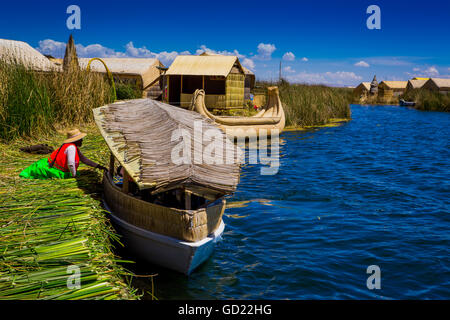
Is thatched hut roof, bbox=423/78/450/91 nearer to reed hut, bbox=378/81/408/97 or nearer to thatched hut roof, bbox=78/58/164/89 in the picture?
reed hut, bbox=378/81/408/97

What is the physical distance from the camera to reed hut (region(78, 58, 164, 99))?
24016 mm

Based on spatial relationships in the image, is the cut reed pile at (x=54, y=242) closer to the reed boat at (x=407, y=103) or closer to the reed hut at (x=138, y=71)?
the reed hut at (x=138, y=71)

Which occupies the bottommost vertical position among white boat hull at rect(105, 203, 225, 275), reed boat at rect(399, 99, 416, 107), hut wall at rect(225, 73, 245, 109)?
white boat hull at rect(105, 203, 225, 275)

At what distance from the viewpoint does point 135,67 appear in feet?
80.5

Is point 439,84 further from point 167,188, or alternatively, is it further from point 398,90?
point 167,188

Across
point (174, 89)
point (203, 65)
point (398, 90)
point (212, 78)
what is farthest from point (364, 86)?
point (203, 65)

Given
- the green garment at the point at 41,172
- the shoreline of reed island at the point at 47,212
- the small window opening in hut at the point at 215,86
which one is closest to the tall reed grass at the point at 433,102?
the small window opening in hut at the point at 215,86

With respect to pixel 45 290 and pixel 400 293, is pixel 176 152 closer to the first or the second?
pixel 45 290

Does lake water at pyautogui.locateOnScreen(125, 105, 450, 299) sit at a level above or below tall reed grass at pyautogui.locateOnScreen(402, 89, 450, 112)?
below

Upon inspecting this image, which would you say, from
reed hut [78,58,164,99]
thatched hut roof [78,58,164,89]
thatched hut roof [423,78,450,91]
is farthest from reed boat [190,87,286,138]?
thatched hut roof [423,78,450,91]

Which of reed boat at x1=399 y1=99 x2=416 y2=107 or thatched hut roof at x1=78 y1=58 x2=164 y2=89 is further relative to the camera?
reed boat at x1=399 y1=99 x2=416 y2=107

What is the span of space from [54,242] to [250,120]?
12450mm

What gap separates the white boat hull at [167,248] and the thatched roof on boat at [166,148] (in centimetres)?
65
